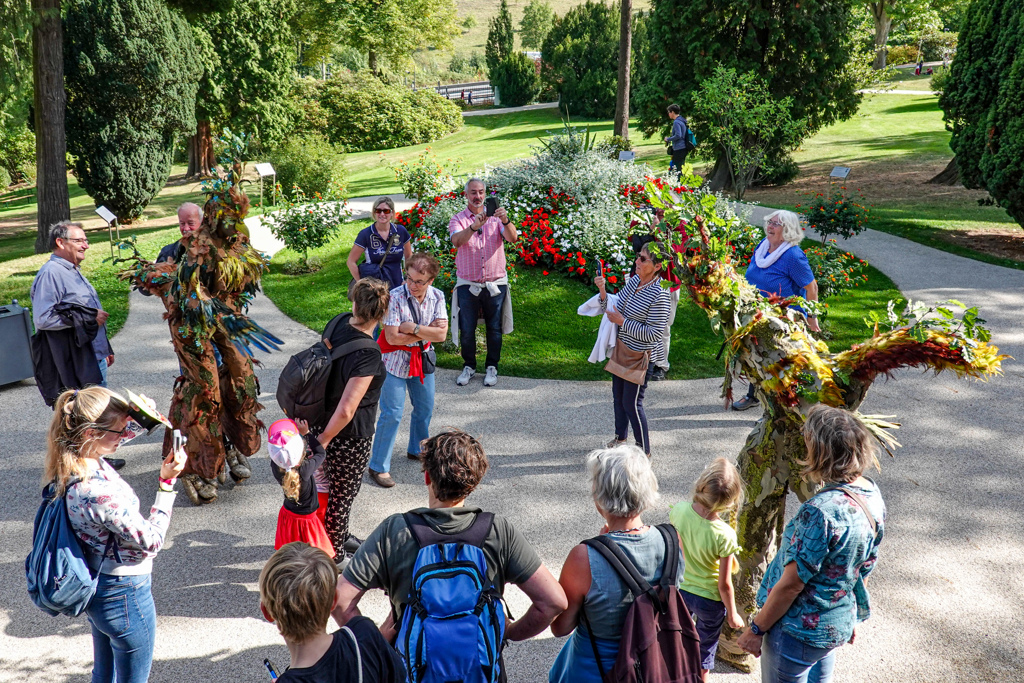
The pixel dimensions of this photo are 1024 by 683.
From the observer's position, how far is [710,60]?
1780 cm

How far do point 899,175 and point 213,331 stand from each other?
2108 cm

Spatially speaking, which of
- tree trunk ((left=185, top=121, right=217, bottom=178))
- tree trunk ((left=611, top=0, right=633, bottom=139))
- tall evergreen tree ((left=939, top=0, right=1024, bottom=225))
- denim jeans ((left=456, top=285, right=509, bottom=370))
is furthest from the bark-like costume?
tree trunk ((left=185, top=121, right=217, bottom=178))

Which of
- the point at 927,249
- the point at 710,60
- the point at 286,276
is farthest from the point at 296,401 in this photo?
the point at 710,60

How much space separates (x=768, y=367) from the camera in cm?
382

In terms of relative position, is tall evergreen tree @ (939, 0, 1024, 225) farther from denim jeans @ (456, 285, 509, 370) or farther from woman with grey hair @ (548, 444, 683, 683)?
woman with grey hair @ (548, 444, 683, 683)

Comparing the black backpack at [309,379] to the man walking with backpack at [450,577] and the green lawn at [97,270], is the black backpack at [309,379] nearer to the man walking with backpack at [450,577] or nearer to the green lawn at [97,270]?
the man walking with backpack at [450,577]

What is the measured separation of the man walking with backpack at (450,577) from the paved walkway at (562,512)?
1.41m

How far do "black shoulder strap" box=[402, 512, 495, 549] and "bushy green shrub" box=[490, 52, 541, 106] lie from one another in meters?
41.7

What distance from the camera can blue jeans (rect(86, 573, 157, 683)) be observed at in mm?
3133

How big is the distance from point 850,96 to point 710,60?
3864 mm

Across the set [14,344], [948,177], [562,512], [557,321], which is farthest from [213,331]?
[948,177]

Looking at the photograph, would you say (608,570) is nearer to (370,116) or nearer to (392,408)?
(392,408)

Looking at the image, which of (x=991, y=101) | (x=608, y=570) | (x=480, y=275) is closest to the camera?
(x=608, y=570)

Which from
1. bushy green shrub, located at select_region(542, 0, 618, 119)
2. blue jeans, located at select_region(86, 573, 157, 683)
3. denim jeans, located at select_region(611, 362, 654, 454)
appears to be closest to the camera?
blue jeans, located at select_region(86, 573, 157, 683)
